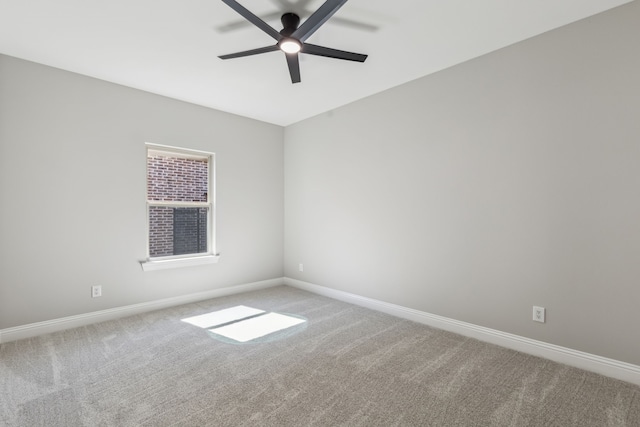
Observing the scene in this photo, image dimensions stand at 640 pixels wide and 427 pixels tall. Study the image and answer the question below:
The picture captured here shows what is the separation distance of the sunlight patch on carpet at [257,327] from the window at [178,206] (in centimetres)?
120

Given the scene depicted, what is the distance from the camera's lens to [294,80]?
2.73 m

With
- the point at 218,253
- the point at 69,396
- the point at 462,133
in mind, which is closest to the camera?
the point at 69,396

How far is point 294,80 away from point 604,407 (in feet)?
10.4

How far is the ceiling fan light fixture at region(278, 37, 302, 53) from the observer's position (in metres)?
2.12

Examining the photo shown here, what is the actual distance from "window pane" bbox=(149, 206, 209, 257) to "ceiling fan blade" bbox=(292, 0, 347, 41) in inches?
109

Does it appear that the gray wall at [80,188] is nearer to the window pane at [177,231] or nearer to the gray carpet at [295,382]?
the window pane at [177,231]

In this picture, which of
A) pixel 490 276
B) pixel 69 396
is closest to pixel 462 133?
pixel 490 276

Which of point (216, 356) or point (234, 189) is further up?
point (234, 189)

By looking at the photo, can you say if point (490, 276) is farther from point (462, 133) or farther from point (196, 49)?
point (196, 49)

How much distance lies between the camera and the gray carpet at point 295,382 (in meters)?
1.74

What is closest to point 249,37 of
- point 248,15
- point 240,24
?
point 240,24

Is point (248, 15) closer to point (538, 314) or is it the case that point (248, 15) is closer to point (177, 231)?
point (177, 231)

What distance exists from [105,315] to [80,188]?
1.37 meters

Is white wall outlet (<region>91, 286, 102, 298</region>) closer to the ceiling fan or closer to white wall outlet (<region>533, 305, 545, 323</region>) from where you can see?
the ceiling fan
